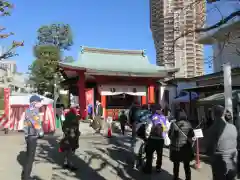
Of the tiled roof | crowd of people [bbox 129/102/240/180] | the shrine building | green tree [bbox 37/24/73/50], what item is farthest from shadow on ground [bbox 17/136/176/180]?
green tree [bbox 37/24/73/50]

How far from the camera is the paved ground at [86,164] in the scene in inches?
248

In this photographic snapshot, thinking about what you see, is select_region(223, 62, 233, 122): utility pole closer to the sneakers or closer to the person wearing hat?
the sneakers

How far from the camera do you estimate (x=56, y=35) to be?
42.8 meters

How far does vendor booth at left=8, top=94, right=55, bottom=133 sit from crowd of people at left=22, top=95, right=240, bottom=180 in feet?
23.4

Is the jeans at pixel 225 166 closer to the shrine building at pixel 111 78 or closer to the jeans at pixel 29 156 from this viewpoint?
the jeans at pixel 29 156

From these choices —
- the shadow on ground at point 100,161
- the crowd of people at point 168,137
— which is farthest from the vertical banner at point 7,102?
the crowd of people at point 168,137

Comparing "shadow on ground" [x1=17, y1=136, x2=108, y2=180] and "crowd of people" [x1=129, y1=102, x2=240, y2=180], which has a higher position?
"crowd of people" [x1=129, y1=102, x2=240, y2=180]

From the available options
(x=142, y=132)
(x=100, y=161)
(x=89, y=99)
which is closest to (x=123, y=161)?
(x=100, y=161)

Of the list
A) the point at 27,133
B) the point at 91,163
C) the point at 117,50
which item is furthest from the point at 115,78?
the point at 27,133

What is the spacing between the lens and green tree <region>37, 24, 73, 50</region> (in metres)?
42.6

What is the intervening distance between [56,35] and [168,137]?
39.8 metres

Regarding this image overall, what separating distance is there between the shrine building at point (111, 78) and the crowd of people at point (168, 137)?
11.0 meters

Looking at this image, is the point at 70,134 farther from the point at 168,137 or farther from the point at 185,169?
the point at 185,169

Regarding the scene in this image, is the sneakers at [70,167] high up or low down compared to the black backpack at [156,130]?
down
